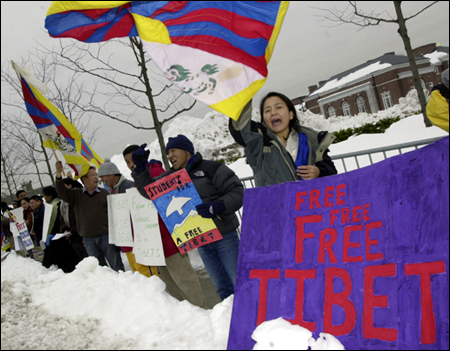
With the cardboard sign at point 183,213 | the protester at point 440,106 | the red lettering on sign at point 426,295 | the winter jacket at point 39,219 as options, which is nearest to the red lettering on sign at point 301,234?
the red lettering on sign at point 426,295

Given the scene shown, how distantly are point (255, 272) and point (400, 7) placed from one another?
12928mm

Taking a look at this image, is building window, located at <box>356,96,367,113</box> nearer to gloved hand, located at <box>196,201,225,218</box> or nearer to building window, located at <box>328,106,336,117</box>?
building window, located at <box>328,106,336,117</box>

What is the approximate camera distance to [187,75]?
280 centimetres

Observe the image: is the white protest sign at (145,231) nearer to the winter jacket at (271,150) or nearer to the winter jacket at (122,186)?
the winter jacket at (122,186)

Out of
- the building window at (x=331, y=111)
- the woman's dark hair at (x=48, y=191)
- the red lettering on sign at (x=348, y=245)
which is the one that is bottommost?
the building window at (x=331, y=111)

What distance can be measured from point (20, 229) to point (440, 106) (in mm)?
9145

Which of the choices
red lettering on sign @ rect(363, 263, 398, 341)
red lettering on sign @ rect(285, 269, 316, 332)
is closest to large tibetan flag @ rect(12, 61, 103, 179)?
red lettering on sign @ rect(285, 269, 316, 332)

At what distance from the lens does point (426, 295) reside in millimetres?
1753

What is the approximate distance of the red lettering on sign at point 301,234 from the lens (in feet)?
7.45

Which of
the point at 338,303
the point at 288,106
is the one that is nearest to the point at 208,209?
the point at 288,106

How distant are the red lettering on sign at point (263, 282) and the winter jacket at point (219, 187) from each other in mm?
1355

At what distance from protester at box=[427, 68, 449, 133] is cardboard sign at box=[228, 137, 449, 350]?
4.48 feet

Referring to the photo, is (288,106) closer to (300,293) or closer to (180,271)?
(300,293)

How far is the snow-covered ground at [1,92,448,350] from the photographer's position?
221 cm
